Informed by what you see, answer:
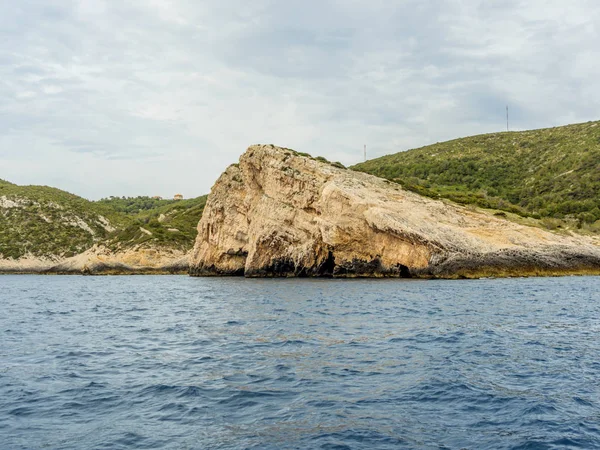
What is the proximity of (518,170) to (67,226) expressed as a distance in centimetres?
8437

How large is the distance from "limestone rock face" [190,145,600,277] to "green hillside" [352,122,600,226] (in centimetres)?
953

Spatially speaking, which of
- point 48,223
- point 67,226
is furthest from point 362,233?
point 48,223

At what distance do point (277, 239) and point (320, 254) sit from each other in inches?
188

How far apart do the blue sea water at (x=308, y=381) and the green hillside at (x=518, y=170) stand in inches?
1621

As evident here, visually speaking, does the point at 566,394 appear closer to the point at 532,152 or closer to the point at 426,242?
the point at 426,242

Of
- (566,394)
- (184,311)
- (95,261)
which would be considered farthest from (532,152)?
(566,394)

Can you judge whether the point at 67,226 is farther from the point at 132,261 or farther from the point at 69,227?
the point at 132,261

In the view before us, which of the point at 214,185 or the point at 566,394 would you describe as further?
the point at 214,185

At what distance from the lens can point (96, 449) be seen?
24.6 feet

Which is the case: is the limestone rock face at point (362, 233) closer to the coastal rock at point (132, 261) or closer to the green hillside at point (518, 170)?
the green hillside at point (518, 170)

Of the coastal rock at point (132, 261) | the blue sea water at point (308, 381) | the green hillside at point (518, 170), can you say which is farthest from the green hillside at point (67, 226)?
the blue sea water at point (308, 381)

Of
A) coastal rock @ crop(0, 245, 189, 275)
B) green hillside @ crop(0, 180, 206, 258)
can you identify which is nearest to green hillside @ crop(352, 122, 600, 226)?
coastal rock @ crop(0, 245, 189, 275)

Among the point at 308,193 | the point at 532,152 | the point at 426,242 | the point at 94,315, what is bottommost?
the point at 94,315

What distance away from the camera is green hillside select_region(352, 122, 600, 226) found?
228ft
